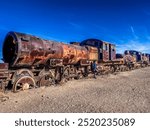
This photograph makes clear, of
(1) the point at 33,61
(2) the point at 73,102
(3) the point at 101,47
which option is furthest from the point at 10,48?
(3) the point at 101,47

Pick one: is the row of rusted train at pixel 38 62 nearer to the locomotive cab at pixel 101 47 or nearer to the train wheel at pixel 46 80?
the train wheel at pixel 46 80

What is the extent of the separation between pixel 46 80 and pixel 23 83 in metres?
2.35

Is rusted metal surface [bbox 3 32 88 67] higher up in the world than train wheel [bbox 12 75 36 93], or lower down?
higher up

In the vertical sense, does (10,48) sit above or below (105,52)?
below

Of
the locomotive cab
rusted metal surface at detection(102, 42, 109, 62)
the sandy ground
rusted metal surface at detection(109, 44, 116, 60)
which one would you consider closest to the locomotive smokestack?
the sandy ground

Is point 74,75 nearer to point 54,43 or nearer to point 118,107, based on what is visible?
point 54,43

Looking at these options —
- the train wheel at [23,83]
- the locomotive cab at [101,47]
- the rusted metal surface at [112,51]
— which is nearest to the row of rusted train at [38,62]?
the train wheel at [23,83]

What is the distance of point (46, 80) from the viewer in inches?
555

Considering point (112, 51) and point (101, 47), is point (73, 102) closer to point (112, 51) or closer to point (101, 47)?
point (101, 47)

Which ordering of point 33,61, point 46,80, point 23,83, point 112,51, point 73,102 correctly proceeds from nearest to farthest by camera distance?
1. point 73,102
2. point 23,83
3. point 33,61
4. point 46,80
5. point 112,51

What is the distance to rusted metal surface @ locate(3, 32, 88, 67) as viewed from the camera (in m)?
11.7

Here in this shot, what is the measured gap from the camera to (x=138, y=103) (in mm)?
9742

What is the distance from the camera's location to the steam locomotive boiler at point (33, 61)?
1162 cm

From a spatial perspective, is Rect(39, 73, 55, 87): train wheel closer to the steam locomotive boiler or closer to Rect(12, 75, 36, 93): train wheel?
the steam locomotive boiler
